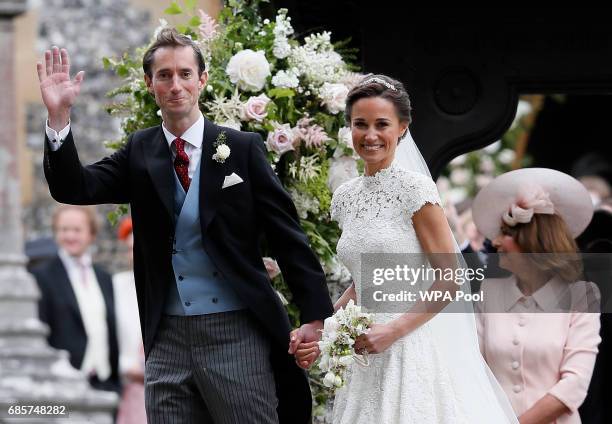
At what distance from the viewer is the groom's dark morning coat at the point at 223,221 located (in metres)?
7.20

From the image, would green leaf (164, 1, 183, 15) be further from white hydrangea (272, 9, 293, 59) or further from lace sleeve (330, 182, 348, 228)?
lace sleeve (330, 182, 348, 228)

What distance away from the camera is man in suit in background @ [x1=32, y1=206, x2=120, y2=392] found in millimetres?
11688

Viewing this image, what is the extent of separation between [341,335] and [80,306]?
15.6ft

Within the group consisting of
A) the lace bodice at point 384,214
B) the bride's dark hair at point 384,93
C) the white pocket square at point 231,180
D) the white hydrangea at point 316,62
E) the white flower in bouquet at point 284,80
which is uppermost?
the white hydrangea at point 316,62

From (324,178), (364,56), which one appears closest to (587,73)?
(364,56)

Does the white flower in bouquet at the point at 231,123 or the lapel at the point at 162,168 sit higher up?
the white flower in bouquet at the point at 231,123

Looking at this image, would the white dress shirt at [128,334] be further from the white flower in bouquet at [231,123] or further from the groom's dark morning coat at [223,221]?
the groom's dark morning coat at [223,221]

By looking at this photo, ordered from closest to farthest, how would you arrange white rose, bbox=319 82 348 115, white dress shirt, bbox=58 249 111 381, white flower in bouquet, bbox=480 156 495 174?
white rose, bbox=319 82 348 115, white dress shirt, bbox=58 249 111 381, white flower in bouquet, bbox=480 156 495 174

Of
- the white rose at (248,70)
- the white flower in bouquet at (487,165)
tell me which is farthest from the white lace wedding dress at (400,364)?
the white flower in bouquet at (487,165)

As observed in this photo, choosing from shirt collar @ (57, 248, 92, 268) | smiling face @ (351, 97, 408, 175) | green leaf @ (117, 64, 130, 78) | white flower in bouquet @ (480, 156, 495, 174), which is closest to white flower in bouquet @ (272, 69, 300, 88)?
green leaf @ (117, 64, 130, 78)

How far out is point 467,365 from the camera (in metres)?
7.61

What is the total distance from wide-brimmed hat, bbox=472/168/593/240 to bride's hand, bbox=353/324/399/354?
5.67ft

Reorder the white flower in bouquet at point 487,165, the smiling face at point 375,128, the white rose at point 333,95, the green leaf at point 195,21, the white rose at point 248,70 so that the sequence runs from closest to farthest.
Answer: the smiling face at point 375,128, the white rose at point 248,70, the white rose at point 333,95, the green leaf at point 195,21, the white flower in bouquet at point 487,165

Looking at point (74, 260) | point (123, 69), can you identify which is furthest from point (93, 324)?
point (123, 69)
